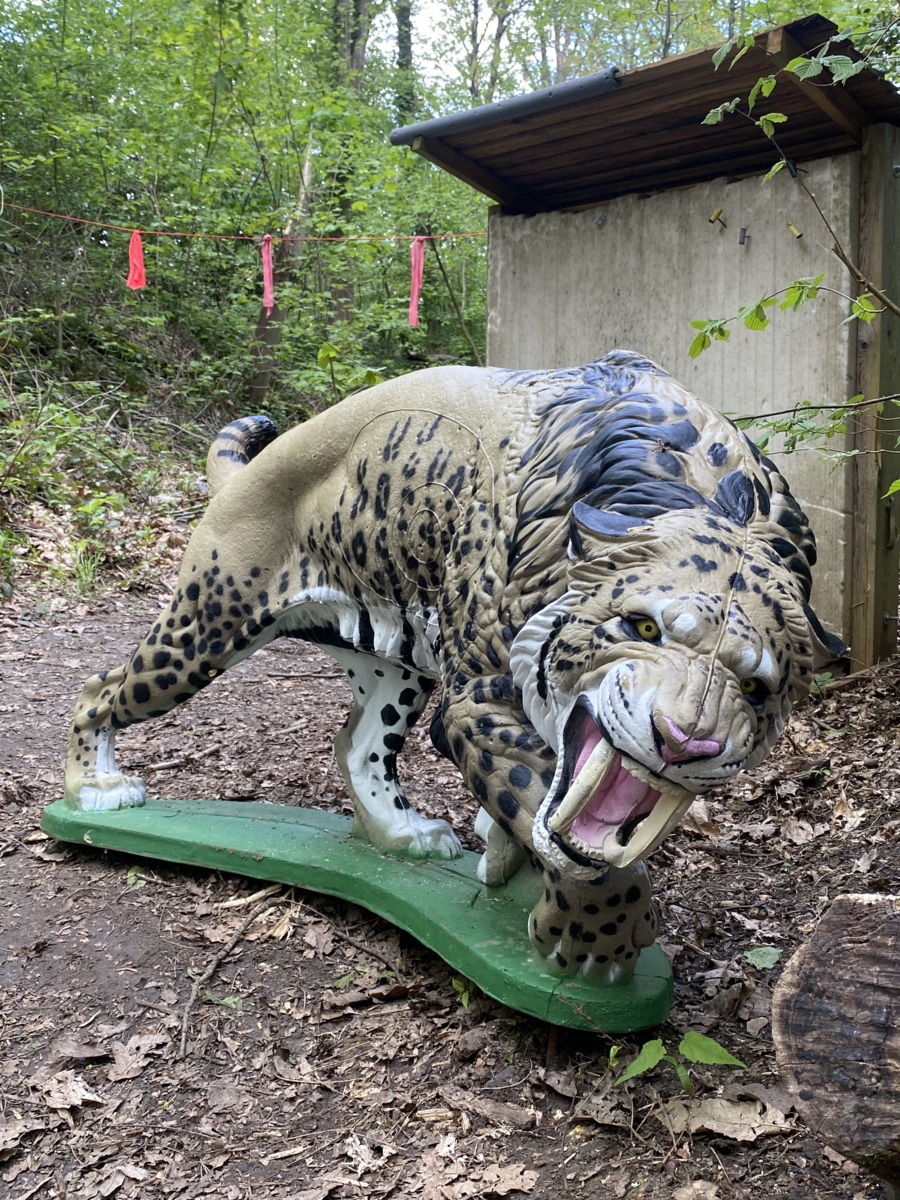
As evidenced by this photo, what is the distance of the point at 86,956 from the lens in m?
3.15

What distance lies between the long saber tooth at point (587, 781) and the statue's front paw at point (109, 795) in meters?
2.33

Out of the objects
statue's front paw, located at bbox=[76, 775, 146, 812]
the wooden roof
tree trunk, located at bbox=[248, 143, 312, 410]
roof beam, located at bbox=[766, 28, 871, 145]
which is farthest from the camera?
tree trunk, located at bbox=[248, 143, 312, 410]

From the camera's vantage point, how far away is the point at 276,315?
12.8 metres

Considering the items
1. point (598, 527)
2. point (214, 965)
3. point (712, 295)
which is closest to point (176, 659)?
point (214, 965)

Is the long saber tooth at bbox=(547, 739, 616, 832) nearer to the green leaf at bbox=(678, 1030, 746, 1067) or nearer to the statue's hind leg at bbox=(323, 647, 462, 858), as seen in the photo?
the green leaf at bbox=(678, 1030, 746, 1067)

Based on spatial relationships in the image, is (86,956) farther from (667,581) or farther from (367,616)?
(667,581)

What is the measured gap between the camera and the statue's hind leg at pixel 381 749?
3375 millimetres

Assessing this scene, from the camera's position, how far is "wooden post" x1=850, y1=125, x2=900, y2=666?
468cm

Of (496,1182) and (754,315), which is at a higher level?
(754,315)

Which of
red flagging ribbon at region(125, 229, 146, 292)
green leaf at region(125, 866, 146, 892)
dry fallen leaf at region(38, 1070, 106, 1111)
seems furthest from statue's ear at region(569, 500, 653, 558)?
red flagging ribbon at region(125, 229, 146, 292)

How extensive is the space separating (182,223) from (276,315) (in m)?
1.55

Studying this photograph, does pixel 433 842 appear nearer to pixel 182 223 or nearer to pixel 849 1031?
pixel 849 1031

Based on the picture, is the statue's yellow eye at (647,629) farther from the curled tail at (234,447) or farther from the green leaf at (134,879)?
the green leaf at (134,879)

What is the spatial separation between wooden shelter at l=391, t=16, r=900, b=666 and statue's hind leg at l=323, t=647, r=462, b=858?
2084 mm
